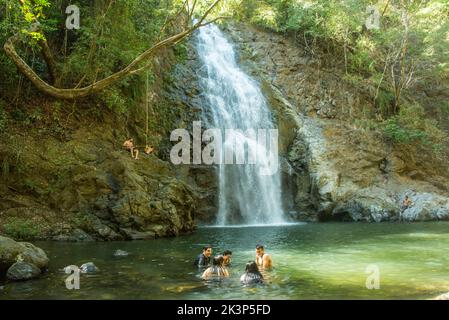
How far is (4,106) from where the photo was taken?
664 inches

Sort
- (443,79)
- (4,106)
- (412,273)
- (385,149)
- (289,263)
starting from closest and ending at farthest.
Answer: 1. (412,273)
2. (289,263)
3. (4,106)
4. (385,149)
5. (443,79)

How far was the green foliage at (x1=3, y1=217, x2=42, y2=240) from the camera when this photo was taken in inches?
538

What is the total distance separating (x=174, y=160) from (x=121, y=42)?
5.97 m

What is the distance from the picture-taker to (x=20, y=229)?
1389 cm

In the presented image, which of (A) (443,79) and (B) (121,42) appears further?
(A) (443,79)

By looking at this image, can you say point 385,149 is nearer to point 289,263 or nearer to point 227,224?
point 227,224

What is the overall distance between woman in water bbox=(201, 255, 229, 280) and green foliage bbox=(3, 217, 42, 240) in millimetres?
7231

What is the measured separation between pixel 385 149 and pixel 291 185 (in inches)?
263

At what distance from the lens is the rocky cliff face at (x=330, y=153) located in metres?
22.8

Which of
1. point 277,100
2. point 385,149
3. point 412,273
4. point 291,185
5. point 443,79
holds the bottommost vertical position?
point 412,273

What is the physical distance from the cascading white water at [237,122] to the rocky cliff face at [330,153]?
991 mm

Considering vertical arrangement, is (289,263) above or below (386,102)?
below
